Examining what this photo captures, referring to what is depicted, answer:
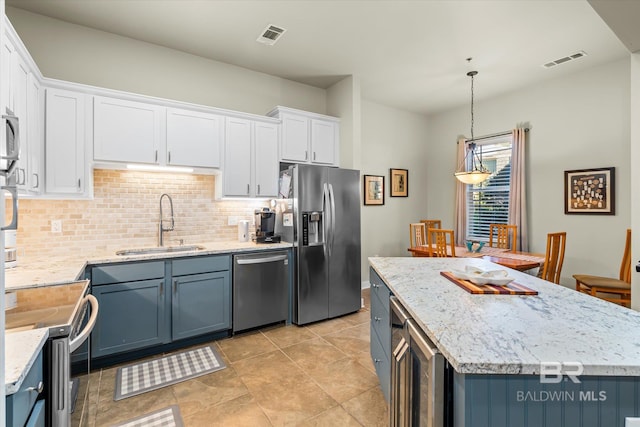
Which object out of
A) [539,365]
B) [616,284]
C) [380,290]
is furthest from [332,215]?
[616,284]

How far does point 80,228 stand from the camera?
2904mm

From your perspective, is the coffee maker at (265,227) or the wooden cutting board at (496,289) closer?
the wooden cutting board at (496,289)

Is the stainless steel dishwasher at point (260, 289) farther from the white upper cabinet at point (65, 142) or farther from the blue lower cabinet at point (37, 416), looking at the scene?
the blue lower cabinet at point (37, 416)

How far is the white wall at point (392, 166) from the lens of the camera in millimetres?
5199

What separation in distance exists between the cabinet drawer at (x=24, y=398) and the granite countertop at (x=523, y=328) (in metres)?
1.24

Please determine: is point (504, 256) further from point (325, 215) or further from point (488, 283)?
point (488, 283)

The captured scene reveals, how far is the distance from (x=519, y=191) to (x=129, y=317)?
5.04m

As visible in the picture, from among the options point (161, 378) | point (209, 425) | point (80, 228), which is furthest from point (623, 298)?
point (80, 228)

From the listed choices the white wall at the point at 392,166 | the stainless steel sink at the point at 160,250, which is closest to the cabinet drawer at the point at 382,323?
the stainless steel sink at the point at 160,250

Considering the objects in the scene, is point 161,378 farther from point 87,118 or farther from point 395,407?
point 87,118

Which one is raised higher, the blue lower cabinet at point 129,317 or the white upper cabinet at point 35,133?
the white upper cabinet at point 35,133

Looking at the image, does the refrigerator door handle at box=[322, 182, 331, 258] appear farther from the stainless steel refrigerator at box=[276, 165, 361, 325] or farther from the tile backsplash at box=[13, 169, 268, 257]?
the tile backsplash at box=[13, 169, 268, 257]

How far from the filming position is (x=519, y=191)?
4.49 m
